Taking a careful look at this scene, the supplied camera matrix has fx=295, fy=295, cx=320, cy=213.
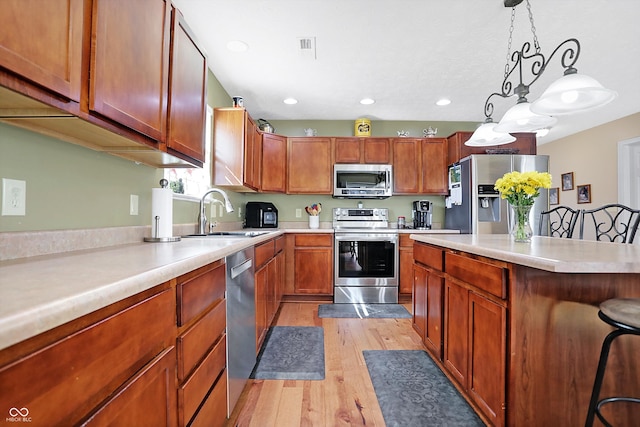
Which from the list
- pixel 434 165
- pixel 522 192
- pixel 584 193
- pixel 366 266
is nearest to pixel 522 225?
pixel 522 192

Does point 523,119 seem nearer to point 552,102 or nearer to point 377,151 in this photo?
point 552,102

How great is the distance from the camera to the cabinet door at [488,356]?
125 centimetres

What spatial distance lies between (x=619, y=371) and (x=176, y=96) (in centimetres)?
233

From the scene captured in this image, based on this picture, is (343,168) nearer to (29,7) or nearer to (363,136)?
(363,136)

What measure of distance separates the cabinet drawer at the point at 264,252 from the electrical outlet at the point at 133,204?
753mm

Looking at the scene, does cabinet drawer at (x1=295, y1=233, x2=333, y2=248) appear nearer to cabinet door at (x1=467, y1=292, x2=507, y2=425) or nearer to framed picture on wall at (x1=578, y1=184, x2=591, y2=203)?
cabinet door at (x1=467, y1=292, x2=507, y2=425)

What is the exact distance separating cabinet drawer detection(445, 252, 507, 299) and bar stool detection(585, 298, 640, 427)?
33cm

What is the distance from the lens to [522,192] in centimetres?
166

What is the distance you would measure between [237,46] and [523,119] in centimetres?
222

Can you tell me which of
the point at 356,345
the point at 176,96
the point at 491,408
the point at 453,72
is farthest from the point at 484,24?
the point at 356,345

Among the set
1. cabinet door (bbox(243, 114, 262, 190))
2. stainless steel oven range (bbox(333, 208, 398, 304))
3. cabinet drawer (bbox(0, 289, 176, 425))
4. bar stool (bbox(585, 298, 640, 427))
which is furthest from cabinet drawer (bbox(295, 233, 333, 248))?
cabinet drawer (bbox(0, 289, 176, 425))

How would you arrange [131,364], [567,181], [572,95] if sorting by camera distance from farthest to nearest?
[567,181], [572,95], [131,364]

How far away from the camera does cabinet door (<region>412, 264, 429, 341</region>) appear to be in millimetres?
2201

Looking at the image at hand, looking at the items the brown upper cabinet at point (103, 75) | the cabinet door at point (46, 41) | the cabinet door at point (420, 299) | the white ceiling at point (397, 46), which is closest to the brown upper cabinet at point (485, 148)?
the white ceiling at point (397, 46)
